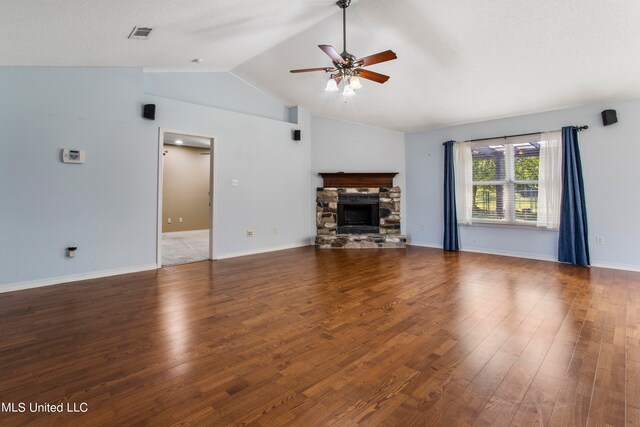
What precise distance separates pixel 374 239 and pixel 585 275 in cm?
329

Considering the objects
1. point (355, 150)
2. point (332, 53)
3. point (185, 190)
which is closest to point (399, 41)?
point (332, 53)

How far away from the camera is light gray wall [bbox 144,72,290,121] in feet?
15.4

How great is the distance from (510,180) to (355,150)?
305 centimetres

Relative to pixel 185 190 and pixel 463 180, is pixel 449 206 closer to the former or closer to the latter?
pixel 463 180

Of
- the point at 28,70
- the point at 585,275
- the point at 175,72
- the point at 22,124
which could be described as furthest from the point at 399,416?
the point at 175,72

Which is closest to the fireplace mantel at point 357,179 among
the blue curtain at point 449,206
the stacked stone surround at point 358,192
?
the stacked stone surround at point 358,192

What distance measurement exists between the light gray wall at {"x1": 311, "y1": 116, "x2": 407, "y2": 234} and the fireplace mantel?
206mm

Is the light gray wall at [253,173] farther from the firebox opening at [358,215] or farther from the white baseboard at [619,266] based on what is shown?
the white baseboard at [619,266]

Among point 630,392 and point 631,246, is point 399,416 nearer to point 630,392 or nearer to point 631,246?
point 630,392

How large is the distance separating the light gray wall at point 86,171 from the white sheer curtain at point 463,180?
14.0ft

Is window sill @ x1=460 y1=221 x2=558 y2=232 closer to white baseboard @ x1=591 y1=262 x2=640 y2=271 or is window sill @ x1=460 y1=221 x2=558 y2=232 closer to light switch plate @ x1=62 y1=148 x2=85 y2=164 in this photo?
white baseboard @ x1=591 y1=262 x2=640 y2=271

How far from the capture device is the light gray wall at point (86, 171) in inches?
132

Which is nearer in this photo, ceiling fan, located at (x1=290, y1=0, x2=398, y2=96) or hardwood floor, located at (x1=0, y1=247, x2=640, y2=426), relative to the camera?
hardwood floor, located at (x1=0, y1=247, x2=640, y2=426)

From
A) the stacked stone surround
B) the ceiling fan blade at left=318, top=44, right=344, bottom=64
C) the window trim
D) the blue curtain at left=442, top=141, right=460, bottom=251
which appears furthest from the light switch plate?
the window trim
